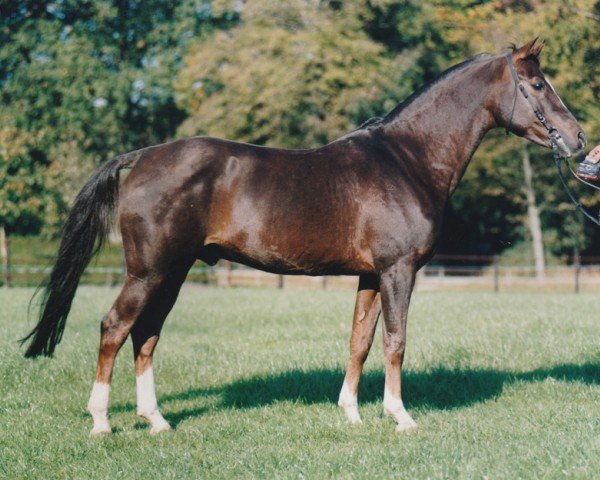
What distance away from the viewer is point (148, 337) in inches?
241

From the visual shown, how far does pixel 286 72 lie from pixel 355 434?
26.8 meters

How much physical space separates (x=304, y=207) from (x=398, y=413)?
180cm

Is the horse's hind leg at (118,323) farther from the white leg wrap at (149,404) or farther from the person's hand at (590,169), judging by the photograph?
the person's hand at (590,169)

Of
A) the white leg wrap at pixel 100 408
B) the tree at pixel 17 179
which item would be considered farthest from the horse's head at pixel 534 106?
the tree at pixel 17 179

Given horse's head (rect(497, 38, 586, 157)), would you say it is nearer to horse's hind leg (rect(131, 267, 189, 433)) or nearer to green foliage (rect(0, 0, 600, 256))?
horse's hind leg (rect(131, 267, 189, 433))

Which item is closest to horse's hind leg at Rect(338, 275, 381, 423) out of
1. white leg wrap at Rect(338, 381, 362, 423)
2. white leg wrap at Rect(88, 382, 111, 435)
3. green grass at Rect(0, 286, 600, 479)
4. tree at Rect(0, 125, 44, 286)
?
white leg wrap at Rect(338, 381, 362, 423)

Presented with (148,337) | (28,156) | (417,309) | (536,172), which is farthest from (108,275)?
(148,337)

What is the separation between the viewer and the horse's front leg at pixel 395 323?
5777 millimetres

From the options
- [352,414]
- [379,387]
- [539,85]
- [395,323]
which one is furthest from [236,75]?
[395,323]

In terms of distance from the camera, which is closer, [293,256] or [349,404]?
[293,256]

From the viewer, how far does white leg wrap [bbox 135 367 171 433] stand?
598 centimetres

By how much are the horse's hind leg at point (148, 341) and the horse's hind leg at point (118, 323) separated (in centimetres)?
32

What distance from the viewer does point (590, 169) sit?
6000 mm

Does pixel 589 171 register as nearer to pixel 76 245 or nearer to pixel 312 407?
pixel 312 407
